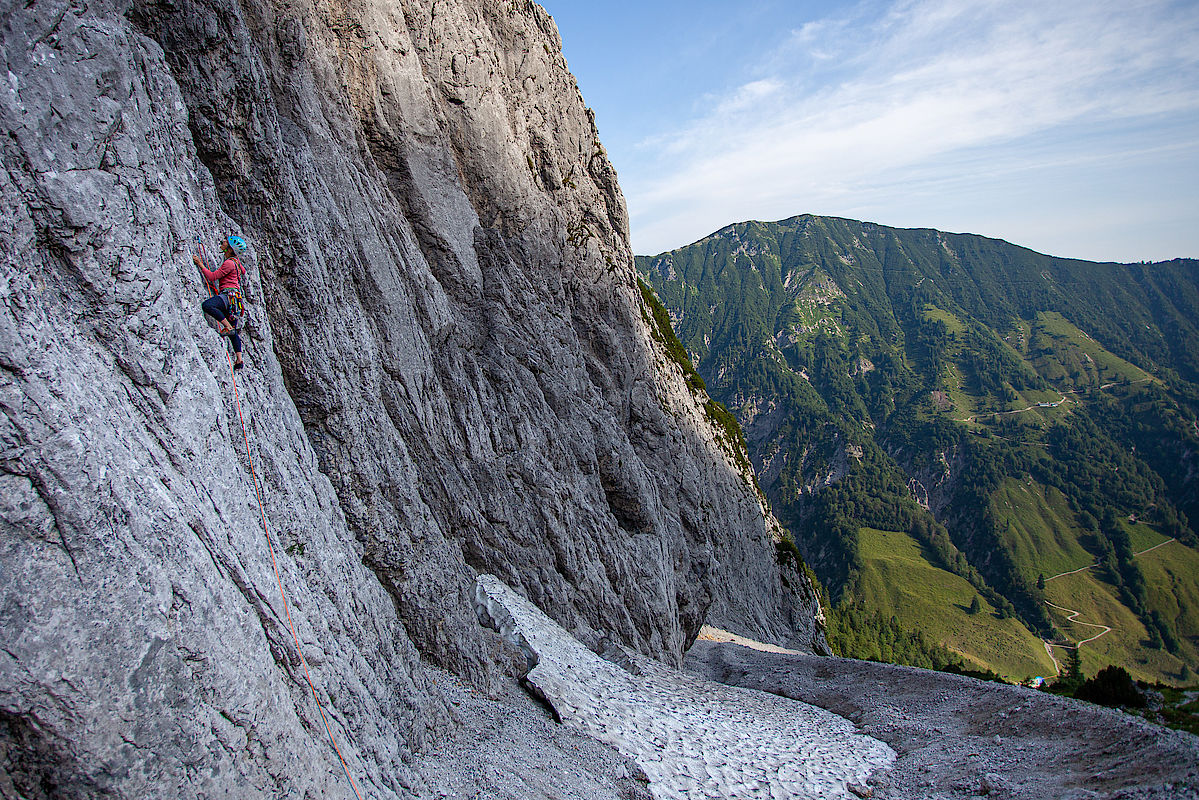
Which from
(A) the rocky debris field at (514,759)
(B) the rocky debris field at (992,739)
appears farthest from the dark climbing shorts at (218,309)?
(B) the rocky debris field at (992,739)

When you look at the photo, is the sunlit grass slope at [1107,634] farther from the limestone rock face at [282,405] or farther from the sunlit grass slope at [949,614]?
the limestone rock face at [282,405]

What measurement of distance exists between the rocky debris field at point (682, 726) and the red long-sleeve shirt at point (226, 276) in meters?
15.3

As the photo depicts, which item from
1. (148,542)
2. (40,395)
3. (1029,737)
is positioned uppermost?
(40,395)

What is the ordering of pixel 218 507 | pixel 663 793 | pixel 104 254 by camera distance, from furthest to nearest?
1. pixel 663 793
2. pixel 218 507
3. pixel 104 254

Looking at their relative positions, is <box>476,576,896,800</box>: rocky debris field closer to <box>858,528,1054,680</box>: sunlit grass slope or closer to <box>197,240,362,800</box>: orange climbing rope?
<box>197,240,362,800</box>: orange climbing rope

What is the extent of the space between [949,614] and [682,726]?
179516mm

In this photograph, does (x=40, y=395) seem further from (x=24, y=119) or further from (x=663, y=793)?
(x=663, y=793)

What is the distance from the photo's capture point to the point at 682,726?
79.0ft

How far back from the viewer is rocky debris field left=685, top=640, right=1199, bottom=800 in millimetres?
18781

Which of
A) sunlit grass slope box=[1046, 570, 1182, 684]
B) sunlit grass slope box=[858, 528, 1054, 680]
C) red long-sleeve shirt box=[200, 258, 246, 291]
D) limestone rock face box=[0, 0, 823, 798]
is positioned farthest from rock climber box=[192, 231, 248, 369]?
sunlit grass slope box=[1046, 570, 1182, 684]

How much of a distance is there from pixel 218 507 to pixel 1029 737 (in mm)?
31602

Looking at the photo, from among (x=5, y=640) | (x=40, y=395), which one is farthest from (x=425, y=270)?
(x=5, y=640)

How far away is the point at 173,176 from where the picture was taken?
1319cm

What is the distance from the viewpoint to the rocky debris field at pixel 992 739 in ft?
61.6
